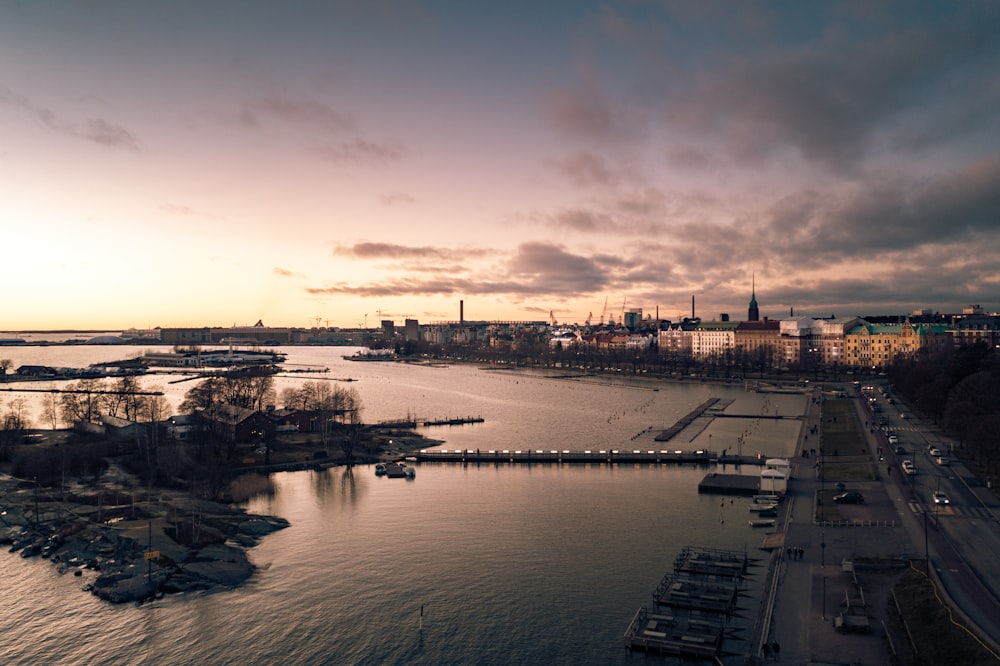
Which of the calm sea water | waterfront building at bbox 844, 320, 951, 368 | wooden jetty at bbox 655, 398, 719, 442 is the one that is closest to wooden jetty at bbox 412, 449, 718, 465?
the calm sea water

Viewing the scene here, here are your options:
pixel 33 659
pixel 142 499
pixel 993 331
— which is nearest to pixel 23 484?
pixel 142 499

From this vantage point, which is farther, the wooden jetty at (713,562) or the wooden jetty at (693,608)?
the wooden jetty at (713,562)

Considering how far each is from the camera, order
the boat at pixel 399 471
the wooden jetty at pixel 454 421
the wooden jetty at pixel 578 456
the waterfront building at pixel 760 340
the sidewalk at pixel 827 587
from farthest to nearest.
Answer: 1. the waterfront building at pixel 760 340
2. the wooden jetty at pixel 454 421
3. the wooden jetty at pixel 578 456
4. the boat at pixel 399 471
5. the sidewalk at pixel 827 587

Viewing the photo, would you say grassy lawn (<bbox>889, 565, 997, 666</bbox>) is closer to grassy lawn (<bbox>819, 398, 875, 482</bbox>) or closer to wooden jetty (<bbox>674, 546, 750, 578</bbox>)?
wooden jetty (<bbox>674, 546, 750, 578</bbox>)

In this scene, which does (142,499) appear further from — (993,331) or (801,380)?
(993,331)

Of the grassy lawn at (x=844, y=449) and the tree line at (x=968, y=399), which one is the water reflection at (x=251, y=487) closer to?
the grassy lawn at (x=844, y=449)

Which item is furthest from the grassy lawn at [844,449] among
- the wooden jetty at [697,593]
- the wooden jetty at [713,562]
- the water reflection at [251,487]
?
the water reflection at [251,487]
